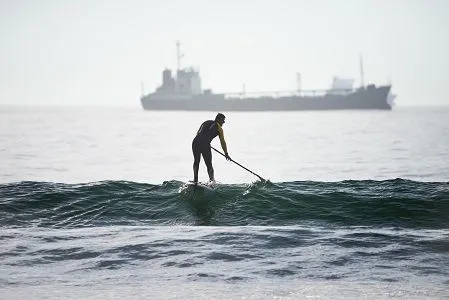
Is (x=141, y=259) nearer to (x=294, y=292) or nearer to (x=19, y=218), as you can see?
(x=294, y=292)

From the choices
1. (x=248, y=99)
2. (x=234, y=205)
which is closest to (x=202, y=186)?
(x=234, y=205)

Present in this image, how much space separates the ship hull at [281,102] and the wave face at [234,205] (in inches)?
6158

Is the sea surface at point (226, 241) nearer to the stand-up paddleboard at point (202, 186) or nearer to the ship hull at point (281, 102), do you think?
the stand-up paddleboard at point (202, 186)

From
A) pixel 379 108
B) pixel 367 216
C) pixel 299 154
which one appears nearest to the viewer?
pixel 367 216

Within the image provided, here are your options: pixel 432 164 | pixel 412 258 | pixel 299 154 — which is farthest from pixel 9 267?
pixel 299 154

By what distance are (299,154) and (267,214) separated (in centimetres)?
3566

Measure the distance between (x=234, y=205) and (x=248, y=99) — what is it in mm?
163291

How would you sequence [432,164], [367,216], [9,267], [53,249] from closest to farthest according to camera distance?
[9,267] < [53,249] < [367,216] < [432,164]

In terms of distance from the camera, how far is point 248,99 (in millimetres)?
175875

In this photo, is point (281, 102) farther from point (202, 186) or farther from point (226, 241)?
point (226, 241)

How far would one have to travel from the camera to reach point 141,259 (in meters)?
8.99

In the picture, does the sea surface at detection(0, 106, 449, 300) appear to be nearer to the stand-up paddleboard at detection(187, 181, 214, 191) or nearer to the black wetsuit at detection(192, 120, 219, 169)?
the stand-up paddleboard at detection(187, 181, 214, 191)

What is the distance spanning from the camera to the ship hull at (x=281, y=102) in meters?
170

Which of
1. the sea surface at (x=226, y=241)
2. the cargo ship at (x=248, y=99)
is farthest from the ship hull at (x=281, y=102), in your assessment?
the sea surface at (x=226, y=241)
